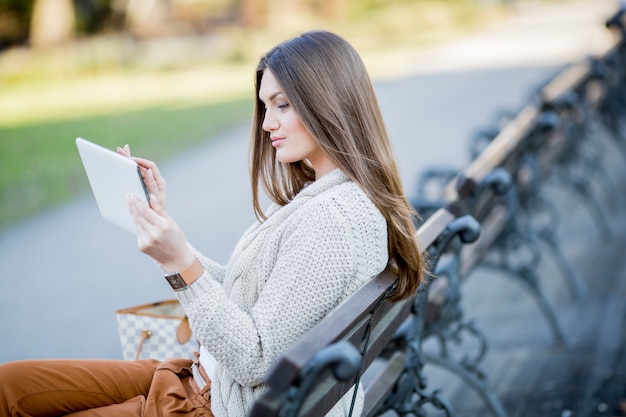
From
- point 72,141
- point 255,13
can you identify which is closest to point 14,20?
point 255,13

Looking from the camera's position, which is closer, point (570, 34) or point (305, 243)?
point (305, 243)

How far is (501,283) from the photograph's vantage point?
6.15 meters

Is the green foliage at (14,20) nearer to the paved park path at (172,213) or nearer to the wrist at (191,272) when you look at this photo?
the paved park path at (172,213)

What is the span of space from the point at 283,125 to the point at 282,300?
0.58m

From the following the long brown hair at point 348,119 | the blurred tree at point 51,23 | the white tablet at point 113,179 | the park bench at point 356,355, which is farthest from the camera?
the blurred tree at point 51,23

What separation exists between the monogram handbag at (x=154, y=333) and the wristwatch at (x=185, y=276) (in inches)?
28.8

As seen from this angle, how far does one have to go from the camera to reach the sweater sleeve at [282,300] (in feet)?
7.43

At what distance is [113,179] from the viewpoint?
2.49 meters

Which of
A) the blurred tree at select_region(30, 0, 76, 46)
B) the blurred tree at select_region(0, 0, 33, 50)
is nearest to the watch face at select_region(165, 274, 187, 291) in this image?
the blurred tree at select_region(30, 0, 76, 46)

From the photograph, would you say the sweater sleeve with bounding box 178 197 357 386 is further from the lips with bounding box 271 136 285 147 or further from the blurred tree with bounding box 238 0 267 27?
the blurred tree with bounding box 238 0 267 27

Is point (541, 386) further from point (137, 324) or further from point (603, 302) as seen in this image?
point (137, 324)

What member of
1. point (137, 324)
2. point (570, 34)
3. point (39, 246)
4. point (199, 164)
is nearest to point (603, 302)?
point (137, 324)

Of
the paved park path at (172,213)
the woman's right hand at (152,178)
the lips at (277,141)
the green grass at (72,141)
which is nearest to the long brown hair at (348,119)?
the lips at (277,141)

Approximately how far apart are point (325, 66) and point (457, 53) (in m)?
20.8
